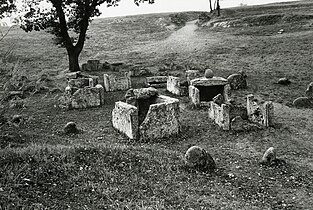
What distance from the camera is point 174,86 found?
69.8 ft

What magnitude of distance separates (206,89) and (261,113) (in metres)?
4.89

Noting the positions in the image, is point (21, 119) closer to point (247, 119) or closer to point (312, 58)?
point (247, 119)

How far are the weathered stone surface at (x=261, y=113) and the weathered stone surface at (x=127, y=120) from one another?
5050 mm

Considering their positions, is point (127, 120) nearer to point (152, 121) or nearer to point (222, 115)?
point (152, 121)

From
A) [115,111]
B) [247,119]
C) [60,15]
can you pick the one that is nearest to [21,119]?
[115,111]

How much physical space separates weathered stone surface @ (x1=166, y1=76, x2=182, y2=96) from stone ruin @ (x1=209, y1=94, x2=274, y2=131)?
5.45 m

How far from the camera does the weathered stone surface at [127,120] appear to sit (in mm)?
13125

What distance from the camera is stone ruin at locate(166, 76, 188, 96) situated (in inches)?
808

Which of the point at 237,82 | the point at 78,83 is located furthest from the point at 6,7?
the point at 237,82

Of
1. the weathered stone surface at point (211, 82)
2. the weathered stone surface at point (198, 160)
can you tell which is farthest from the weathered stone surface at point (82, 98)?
the weathered stone surface at point (198, 160)

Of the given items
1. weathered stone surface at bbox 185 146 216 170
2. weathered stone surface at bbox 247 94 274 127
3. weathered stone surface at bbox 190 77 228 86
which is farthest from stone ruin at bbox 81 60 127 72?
weathered stone surface at bbox 185 146 216 170

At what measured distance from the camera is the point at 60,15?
2819 cm

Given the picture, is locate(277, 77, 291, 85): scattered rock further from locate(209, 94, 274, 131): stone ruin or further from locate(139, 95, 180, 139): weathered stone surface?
locate(139, 95, 180, 139): weathered stone surface

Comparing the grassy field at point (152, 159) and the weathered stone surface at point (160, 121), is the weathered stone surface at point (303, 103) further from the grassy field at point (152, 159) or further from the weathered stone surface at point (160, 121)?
the weathered stone surface at point (160, 121)
